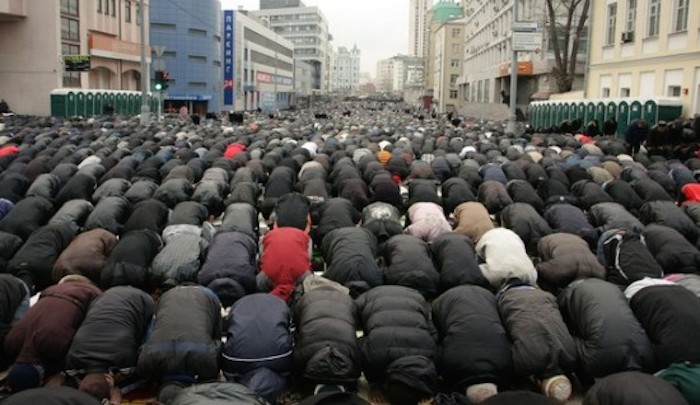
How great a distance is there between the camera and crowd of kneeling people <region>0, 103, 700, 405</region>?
21.1ft

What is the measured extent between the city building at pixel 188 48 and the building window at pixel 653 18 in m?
47.5

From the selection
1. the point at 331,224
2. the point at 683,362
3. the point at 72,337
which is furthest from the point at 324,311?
the point at 331,224

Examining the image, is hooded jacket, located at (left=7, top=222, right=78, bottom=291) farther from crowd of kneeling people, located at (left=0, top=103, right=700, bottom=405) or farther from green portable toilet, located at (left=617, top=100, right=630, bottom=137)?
green portable toilet, located at (left=617, top=100, right=630, bottom=137)

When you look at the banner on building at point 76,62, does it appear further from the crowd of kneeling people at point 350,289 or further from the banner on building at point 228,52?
the banner on building at point 228,52

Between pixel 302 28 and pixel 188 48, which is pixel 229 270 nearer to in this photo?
pixel 188 48

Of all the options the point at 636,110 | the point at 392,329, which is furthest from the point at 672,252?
the point at 636,110

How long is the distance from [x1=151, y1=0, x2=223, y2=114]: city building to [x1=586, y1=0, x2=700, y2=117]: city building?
43453 millimetres

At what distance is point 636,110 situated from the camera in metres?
24.2

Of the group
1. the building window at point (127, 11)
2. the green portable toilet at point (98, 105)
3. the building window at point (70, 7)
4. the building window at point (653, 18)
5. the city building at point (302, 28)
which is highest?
the city building at point (302, 28)

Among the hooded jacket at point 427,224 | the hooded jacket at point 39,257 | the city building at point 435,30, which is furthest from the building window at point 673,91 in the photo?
the city building at point 435,30

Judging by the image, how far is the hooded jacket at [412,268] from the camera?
8.55 m

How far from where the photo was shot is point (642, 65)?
27766mm

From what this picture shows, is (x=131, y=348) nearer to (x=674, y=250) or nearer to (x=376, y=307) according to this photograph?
(x=376, y=307)

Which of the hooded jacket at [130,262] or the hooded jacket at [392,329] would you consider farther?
the hooded jacket at [130,262]
